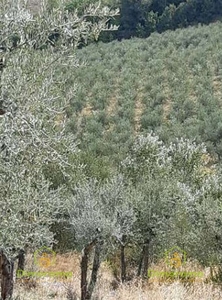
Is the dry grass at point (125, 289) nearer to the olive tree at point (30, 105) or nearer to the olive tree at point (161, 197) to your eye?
the olive tree at point (161, 197)

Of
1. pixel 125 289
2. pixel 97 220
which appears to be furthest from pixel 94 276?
pixel 125 289

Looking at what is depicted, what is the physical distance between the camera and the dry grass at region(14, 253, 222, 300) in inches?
374

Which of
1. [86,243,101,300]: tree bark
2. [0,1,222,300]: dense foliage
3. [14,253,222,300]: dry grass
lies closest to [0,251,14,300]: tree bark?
[0,1,222,300]: dense foliage

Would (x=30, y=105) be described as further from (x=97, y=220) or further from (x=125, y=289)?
(x=125, y=289)

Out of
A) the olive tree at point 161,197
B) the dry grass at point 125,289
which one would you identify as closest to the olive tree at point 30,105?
the dry grass at point 125,289

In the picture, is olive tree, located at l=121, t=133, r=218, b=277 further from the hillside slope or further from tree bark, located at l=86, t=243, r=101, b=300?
the hillside slope

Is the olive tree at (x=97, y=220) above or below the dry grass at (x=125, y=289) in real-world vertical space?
above

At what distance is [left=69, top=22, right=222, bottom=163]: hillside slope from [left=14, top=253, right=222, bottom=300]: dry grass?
39.6 ft

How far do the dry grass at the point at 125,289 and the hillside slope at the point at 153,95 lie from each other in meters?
12.1

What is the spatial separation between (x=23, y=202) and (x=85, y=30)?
2396 millimetres

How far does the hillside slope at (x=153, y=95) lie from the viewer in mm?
26125

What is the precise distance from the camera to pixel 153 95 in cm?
3077

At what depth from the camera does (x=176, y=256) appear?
12.8 m

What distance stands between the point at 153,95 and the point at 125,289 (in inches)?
863
